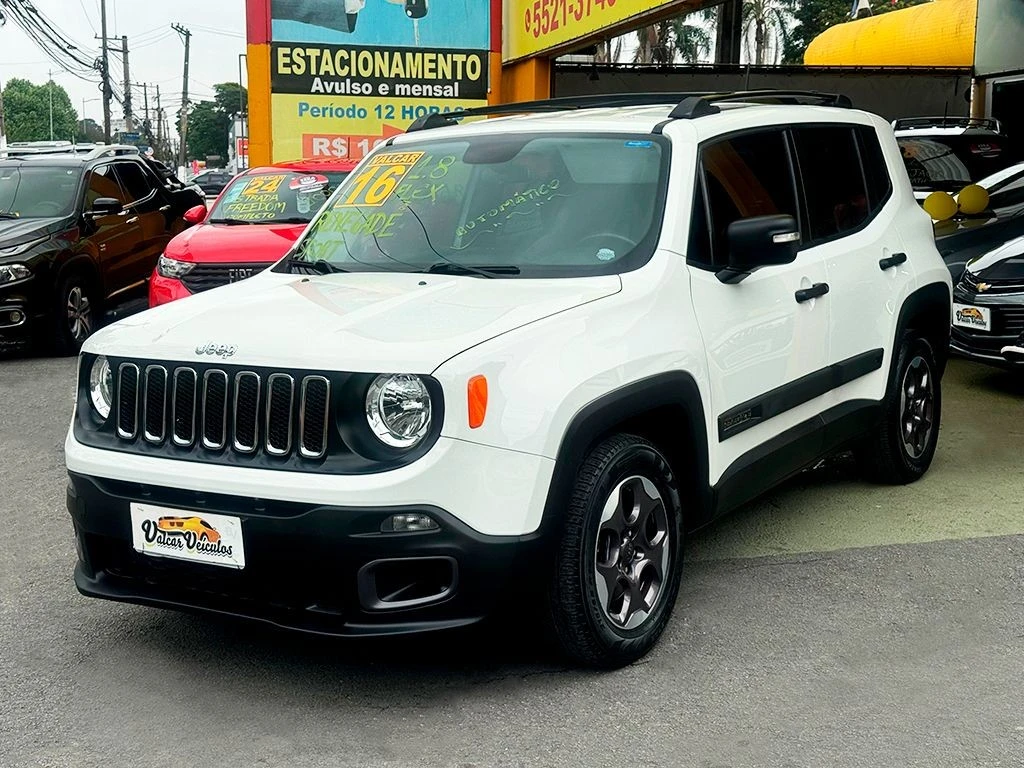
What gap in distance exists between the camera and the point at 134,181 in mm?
12938

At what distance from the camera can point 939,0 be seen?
25.5 meters

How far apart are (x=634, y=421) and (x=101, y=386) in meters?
1.68

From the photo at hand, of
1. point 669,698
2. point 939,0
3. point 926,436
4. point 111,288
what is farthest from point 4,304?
point 939,0

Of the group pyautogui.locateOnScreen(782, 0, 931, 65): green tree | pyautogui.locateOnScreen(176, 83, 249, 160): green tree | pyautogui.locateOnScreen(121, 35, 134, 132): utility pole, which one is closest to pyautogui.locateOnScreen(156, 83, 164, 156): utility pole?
pyautogui.locateOnScreen(176, 83, 249, 160): green tree

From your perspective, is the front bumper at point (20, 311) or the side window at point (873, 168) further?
the front bumper at point (20, 311)

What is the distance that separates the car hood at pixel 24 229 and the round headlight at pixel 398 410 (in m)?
8.19

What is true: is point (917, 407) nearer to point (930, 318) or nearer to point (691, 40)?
point (930, 318)

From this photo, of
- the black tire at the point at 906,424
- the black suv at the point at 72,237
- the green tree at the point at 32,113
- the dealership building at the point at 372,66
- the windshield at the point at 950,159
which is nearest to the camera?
the black tire at the point at 906,424

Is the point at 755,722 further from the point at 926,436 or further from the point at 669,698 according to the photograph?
the point at 926,436

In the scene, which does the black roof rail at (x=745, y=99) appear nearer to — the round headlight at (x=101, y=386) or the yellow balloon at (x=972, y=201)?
the round headlight at (x=101, y=386)

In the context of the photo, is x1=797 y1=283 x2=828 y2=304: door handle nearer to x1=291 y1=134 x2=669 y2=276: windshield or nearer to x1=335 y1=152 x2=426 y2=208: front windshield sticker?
x1=291 y1=134 x2=669 y2=276: windshield

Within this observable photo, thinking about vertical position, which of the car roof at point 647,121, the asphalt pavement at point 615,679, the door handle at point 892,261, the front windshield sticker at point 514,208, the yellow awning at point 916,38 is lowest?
the asphalt pavement at point 615,679

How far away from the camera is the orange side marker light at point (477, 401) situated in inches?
137

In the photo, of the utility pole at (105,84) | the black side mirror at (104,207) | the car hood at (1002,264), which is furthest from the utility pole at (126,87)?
the car hood at (1002,264)
